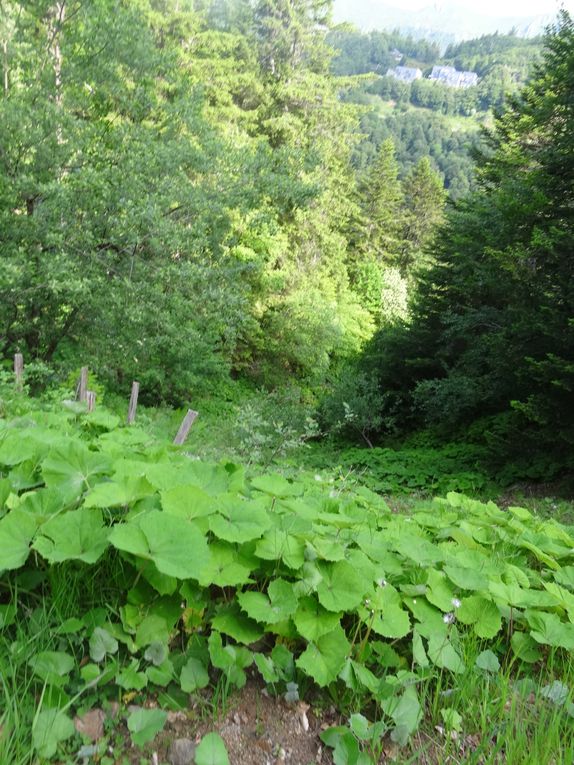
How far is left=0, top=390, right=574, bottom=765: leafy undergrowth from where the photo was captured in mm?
1207

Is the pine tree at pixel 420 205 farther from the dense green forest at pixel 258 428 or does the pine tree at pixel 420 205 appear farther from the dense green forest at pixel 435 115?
the dense green forest at pixel 435 115

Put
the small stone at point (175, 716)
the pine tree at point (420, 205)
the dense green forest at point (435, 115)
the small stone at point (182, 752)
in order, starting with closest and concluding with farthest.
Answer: the small stone at point (182, 752), the small stone at point (175, 716), the pine tree at point (420, 205), the dense green forest at point (435, 115)

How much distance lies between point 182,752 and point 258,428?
333 inches

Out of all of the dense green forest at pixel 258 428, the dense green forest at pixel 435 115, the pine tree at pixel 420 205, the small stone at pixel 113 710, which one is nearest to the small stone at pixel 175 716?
the dense green forest at pixel 258 428

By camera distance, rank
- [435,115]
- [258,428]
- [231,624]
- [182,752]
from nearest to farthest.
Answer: [182,752] < [231,624] < [258,428] < [435,115]

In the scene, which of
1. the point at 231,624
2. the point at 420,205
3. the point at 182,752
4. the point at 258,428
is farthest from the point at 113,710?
the point at 420,205

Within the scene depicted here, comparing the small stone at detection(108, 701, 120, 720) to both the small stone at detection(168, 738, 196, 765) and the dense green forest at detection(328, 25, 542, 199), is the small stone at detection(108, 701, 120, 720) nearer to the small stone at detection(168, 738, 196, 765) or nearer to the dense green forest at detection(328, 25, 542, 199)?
the small stone at detection(168, 738, 196, 765)

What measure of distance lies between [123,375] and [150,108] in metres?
7.06

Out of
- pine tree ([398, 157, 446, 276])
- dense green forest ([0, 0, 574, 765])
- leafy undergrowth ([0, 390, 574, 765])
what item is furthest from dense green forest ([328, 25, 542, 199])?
leafy undergrowth ([0, 390, 574, 765])

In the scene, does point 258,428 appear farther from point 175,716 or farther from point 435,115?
point 435,115

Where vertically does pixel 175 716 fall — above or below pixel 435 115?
below

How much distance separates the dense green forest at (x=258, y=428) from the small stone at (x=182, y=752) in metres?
0.01

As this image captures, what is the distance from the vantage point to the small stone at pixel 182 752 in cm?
111

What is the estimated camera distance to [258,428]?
377 inches
